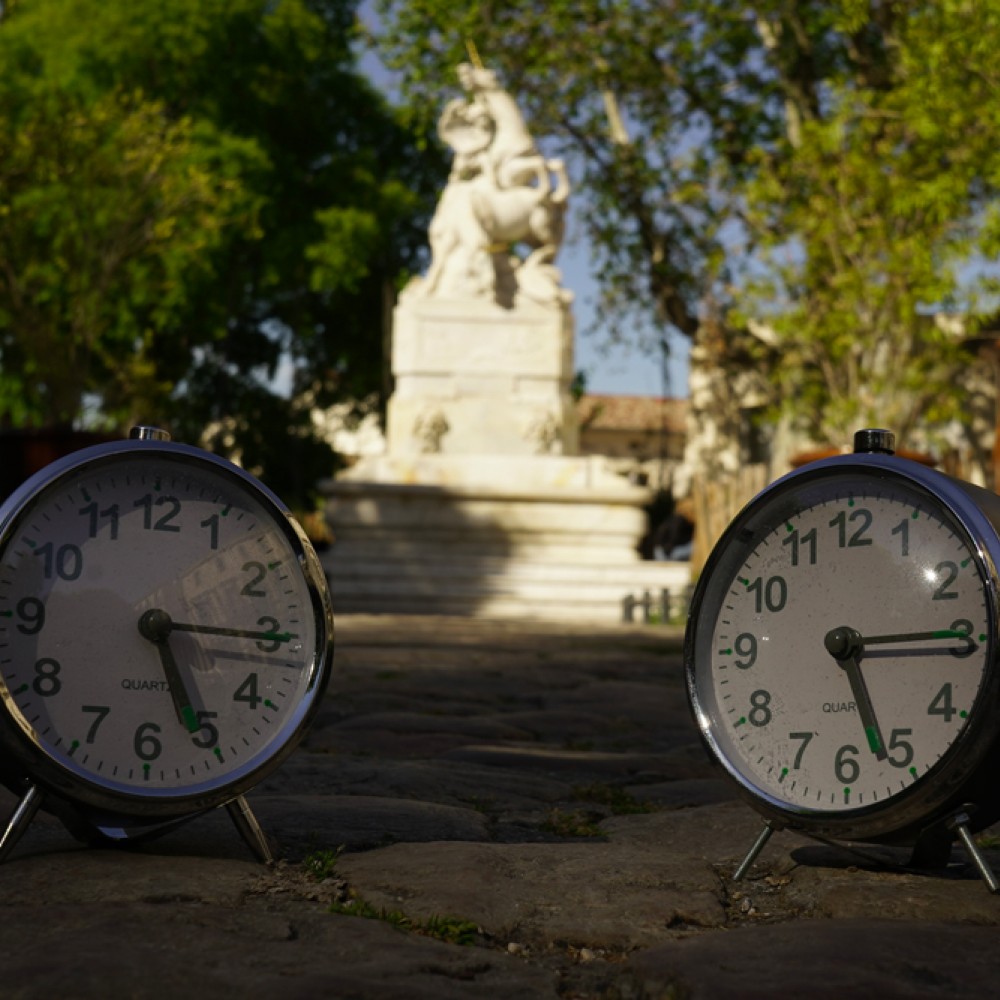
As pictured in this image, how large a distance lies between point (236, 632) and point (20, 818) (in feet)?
1.56

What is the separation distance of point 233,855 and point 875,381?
70.2 feet

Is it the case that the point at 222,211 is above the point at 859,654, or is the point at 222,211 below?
above

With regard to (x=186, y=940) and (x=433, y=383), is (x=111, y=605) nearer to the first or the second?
(x=186, y=940)

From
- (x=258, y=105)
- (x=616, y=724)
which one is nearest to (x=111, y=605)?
(x=616, y=724)

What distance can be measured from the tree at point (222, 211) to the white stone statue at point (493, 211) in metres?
8.05

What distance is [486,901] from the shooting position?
9.45 feet

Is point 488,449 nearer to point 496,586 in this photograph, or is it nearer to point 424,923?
point 496,586

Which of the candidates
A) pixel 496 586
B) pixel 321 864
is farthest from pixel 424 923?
pixel 496 586

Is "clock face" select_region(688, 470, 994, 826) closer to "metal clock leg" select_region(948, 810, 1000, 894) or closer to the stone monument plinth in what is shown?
"metal clock leg" select_region(948, 810, 1000, 894)

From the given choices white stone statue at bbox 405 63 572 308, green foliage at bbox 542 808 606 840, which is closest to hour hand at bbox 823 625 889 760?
green foliage at bbox 542 808 606 840

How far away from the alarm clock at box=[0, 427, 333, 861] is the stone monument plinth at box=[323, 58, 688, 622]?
1206 cm

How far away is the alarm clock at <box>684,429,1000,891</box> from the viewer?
9.74ft

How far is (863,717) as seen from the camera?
10.1ft

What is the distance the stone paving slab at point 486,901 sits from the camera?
2.36 metres
